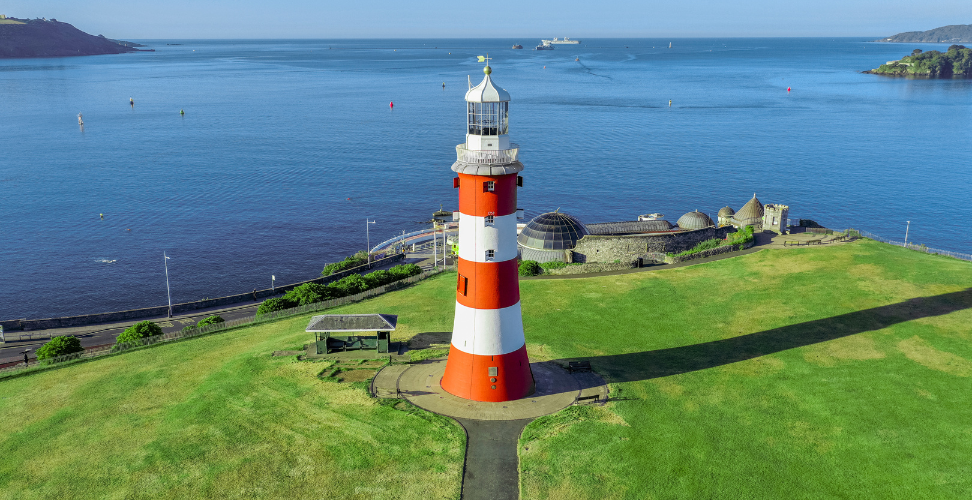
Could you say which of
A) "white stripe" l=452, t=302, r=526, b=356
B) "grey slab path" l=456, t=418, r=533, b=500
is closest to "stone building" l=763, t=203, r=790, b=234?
"white stripe" l=452, t=302, r=526, b=356

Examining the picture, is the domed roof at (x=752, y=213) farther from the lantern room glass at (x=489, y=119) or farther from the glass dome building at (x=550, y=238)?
the lantern room glass at (x=489, y=119)

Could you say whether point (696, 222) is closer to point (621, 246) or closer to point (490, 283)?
point (621, 246)

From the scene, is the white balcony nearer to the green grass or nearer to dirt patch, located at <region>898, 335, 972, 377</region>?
the green grass

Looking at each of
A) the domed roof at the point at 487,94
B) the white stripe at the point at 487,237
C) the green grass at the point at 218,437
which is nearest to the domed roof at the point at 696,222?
the white stripe at the point at 487,237

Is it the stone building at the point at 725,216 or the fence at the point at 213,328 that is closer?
the fence at the point at 213,328

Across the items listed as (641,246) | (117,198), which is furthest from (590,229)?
(117,198)

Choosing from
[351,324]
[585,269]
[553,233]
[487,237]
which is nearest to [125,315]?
[351,324]
